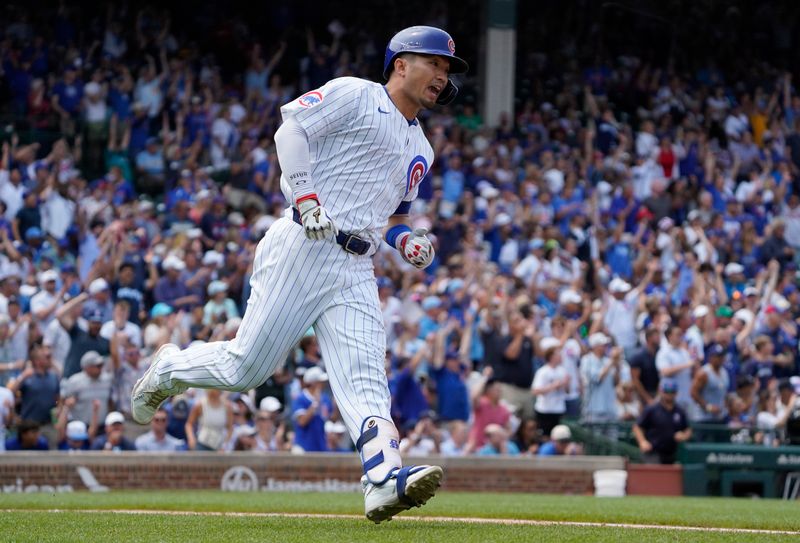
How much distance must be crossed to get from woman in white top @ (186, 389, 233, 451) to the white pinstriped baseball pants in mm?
6590

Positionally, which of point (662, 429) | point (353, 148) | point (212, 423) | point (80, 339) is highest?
point (353, 148)

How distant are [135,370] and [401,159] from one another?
23.9 ft

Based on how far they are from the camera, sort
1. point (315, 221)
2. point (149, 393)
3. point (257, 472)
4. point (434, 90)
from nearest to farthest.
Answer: point (315, 221)
point (434, 90)
point (149, 393)
point (257, 472)

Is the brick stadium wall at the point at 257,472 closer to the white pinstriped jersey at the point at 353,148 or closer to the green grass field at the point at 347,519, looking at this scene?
the green grass field at the point at 347,519

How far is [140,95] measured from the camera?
62.9 feet

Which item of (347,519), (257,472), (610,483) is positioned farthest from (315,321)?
(610,483)

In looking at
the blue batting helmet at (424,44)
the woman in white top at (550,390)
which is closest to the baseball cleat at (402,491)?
the blue batting helmet at (424,44)

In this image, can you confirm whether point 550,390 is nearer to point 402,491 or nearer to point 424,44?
point 424,44

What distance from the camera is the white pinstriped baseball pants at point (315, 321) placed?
20.2 feet

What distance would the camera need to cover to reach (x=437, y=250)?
1780cm

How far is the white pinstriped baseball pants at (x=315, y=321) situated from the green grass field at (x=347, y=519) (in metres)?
0.64

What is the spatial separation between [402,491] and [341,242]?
3.91 ft

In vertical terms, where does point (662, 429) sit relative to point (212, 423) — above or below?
below

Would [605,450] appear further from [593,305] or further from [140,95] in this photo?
[140,95]
